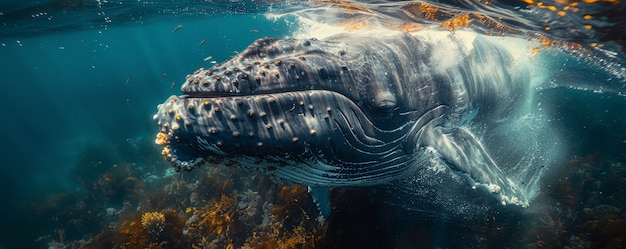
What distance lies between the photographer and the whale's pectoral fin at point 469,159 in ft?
16.2

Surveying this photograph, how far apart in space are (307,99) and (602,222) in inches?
365

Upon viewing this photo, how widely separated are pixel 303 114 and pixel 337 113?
0.50m

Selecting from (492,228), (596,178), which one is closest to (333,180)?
(492,228)

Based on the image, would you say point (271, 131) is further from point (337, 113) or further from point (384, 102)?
point (384, 102)

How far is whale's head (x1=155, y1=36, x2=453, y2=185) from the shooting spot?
3.02m

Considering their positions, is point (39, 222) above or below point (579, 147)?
below

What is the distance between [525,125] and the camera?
970 centimetres

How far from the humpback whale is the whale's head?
12 mm

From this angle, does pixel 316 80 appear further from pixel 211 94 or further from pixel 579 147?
pixel 579 147

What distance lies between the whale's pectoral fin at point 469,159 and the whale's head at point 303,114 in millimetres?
367

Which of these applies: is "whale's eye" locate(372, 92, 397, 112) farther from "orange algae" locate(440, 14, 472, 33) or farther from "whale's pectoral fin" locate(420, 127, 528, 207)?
"orange algae" locate(440, 14, 472, 33)

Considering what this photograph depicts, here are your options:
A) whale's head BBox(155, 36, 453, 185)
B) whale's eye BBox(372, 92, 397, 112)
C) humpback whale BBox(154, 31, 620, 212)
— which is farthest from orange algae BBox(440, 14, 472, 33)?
whale's eye BBox(372, 92, 397, 112)

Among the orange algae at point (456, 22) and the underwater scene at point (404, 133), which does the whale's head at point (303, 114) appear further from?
the orange algae at point (456, 22)

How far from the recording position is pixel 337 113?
367 cm
